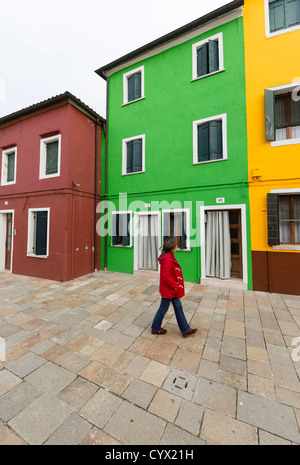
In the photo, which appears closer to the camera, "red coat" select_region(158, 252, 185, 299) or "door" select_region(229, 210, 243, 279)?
"red coat" select_region(158, 252, 185, 299)

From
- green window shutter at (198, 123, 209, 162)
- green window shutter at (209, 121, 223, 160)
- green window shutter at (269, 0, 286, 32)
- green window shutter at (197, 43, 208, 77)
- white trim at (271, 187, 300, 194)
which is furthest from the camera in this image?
green window shutter at (197, 43, 208, 77)

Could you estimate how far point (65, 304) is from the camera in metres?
5.05

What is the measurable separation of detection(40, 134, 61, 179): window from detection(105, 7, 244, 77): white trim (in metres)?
4.63

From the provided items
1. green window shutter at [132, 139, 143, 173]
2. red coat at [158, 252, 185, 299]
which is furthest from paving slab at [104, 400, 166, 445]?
green window shutter at [132, 139, 143, 173]

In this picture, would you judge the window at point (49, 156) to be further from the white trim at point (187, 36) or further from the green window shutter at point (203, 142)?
the green window shutter at point (203, 142)

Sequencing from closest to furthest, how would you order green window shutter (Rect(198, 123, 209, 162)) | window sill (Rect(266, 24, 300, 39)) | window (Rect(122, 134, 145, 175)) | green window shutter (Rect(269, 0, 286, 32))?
1. window sill (Rect(266, 24, 300, 39))
2. green window shutter (Rect(269, 0, 286, 32))
3. green window shutter (Rect(198, 123, 209, 162))
4. window (Rect(122, 134, 145, 175))

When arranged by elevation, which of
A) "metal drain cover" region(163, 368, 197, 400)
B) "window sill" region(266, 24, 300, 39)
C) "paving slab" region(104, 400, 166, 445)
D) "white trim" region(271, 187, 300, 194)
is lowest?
"paving slab" region(104, 400, 166, 445)

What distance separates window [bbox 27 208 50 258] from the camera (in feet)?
25.4

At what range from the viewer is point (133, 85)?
28.1 feet

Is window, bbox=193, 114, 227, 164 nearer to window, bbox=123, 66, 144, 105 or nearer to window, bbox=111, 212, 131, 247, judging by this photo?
window, bbox=123, 66, 144, 105

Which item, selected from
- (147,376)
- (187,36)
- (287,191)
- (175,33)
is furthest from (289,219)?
(175,33)

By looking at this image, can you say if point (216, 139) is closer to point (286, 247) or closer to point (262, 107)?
point (262, 107)
